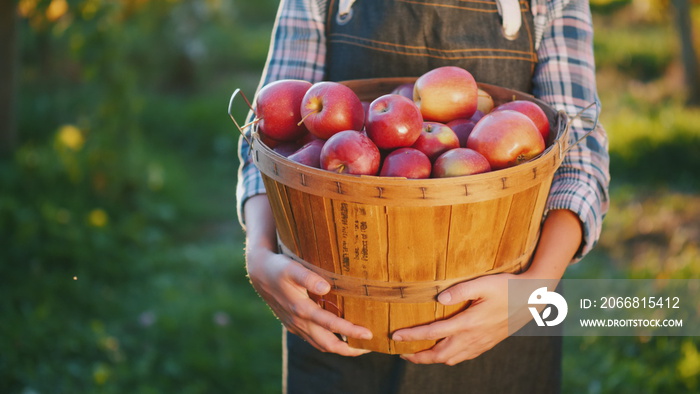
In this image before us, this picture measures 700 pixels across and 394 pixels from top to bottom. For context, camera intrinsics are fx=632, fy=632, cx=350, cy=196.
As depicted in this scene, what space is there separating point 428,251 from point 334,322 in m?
0.27

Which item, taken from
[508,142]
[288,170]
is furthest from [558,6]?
[288,170]

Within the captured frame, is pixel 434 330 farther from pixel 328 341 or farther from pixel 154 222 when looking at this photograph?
pixel 154 222

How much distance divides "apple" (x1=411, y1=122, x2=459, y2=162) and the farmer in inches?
12.2

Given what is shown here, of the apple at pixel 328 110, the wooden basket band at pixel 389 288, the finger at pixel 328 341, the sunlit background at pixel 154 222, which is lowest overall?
the sunlit background at pixel 154 222

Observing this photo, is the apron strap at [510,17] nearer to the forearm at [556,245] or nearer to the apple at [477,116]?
the apple at [477,116]

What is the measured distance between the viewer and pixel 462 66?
165cm

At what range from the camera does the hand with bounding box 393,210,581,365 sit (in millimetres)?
1319

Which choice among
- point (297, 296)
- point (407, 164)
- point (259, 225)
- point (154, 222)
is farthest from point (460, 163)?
point (154, 222)

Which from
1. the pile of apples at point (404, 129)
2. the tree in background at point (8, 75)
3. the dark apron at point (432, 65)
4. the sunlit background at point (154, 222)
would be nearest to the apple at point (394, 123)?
the pile of apples at point (404, 129)

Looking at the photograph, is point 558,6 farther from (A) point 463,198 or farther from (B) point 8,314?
(B) point 8,314

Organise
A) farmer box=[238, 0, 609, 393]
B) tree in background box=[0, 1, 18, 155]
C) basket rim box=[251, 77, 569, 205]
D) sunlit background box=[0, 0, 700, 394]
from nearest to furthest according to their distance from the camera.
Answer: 1. basket rim box=[251, 77, 569, 205]
2. farmer box=[238, 0, 609, 393]
3. sunlit background box=[0, 0, 700, 394]
4. tree in background box=[0, 1, 18, 155]

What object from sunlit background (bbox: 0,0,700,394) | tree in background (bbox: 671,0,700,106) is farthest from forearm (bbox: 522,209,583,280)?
tree in background (bbox: 671,0,700,106)

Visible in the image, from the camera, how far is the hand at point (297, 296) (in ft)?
4.47

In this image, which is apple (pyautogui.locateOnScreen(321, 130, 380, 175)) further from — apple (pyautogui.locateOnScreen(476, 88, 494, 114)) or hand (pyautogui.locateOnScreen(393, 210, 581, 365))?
apple (pyautogui.locateOnScreen(476, 88, 494, 114))
